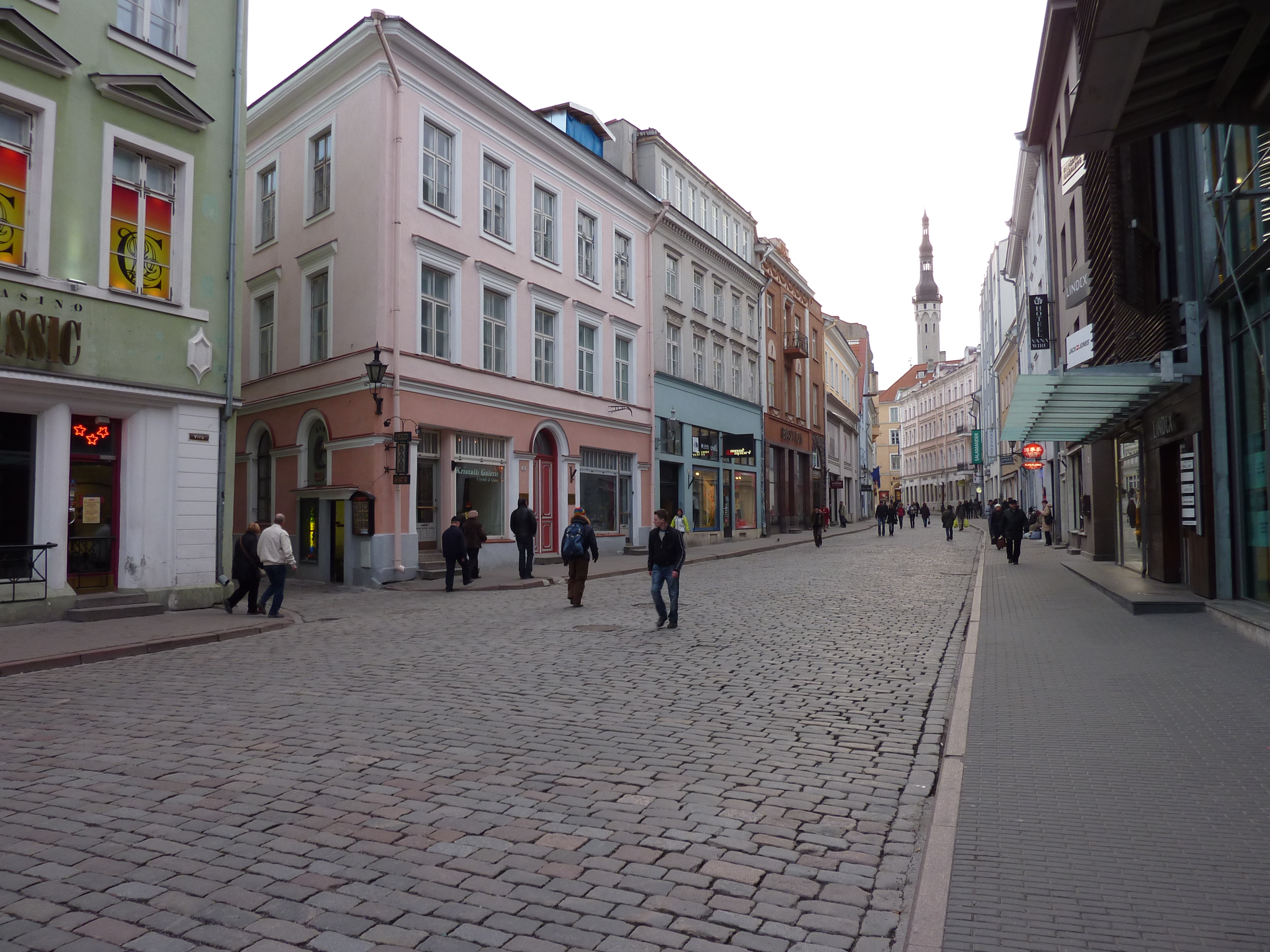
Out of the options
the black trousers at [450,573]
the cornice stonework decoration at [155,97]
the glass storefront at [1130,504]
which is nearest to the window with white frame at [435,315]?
the black trousers at [450,573]

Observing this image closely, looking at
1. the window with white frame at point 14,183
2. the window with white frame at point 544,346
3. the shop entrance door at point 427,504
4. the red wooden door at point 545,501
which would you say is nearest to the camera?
the window with white frame at point 14,183

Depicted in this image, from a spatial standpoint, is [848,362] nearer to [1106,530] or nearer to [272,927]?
[1106,530]

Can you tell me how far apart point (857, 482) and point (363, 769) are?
249 feet

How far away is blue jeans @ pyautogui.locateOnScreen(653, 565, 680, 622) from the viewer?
12641 mm

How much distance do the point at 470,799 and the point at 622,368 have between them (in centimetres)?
2662

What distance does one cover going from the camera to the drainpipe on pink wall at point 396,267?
68.1 feet

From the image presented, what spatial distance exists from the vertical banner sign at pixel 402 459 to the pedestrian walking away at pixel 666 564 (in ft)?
27.4

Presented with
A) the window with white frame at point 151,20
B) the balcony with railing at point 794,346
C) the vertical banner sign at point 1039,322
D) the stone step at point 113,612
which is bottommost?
the stone step at point 113,612

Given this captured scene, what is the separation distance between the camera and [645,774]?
225 inches

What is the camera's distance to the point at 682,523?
88.7ft

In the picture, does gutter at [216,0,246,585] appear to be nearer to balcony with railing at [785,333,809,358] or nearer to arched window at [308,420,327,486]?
arched window at [308,420,327,486]

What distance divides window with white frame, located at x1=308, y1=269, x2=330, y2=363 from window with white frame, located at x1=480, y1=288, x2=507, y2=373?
376 cm

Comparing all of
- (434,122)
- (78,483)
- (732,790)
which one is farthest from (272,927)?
(434,122)

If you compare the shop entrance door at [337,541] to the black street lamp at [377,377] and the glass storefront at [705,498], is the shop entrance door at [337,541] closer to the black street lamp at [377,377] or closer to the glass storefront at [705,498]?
the black street lamp at [377,377]
